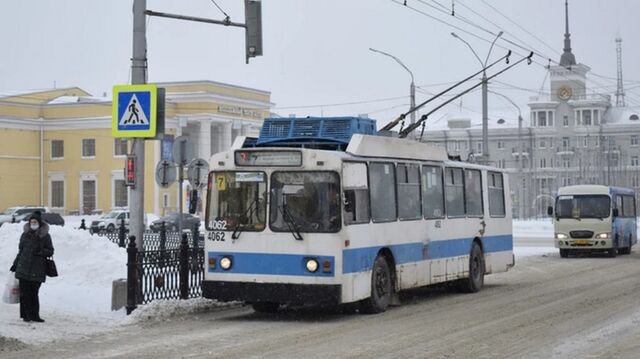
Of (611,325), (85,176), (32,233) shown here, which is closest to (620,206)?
(611,325)

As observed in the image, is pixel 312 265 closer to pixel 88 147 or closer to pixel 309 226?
pixel 309 226

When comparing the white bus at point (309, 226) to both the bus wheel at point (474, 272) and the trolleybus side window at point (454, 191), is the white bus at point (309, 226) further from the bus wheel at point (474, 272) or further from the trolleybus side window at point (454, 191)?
the bus wheel at point (474, 272)

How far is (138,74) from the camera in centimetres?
1786

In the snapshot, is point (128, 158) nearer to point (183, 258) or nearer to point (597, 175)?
point (183, 258)

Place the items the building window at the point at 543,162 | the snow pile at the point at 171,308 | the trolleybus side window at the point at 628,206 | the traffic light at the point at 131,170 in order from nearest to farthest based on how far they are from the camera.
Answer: the snow pile at the point at 171,308 < the traffic light at the point at 131,170 < the trolleybus side window at the point at 628,206 < the building window at the point at 543,162

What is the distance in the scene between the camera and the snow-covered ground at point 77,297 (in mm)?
14634

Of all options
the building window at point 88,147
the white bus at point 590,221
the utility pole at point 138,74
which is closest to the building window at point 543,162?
the building window at point 88,147

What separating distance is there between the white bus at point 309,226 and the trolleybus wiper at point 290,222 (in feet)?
0.05

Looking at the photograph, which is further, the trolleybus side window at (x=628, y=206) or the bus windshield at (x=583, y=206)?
the trolleybus side window at (x=628, y=206)

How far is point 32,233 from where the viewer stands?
603 inches

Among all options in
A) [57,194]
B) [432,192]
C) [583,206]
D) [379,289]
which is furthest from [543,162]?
[379,289]

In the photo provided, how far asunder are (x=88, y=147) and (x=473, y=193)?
76335 mm

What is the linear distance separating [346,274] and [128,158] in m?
4.35

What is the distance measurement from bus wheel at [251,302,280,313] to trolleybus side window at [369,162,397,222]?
219 centimetres
